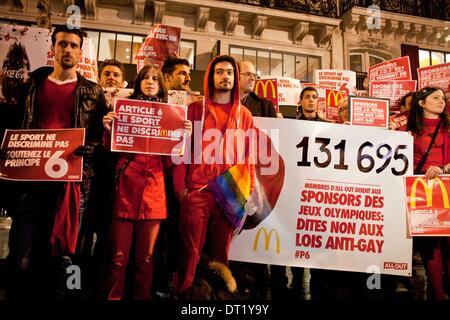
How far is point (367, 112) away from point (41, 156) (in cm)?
300

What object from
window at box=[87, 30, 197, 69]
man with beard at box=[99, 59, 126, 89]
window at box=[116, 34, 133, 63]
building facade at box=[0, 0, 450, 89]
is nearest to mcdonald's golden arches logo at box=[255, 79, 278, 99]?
man with beard at box=[99, 59, 126, 89]

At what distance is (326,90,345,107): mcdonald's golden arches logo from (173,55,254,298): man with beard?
3.86 metres

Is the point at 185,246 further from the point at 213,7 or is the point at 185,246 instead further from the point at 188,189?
the point at 213,7

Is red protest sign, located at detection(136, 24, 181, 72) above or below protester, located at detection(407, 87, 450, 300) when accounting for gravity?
above

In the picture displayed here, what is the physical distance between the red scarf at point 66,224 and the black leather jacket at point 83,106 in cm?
43

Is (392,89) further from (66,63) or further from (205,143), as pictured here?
(66,63)

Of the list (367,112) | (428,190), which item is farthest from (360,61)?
(428,190)

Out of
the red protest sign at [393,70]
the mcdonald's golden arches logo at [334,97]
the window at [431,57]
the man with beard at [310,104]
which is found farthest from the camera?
the window at [431,57]

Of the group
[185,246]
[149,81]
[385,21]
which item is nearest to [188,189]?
[185,246]

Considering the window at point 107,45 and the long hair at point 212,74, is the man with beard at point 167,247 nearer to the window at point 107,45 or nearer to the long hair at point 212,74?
the long hair at point 212,74

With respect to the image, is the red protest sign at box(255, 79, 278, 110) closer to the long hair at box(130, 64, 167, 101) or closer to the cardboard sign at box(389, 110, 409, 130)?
the cardboard sign at box(389, 110, 409, 130)

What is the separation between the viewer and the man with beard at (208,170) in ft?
9.23

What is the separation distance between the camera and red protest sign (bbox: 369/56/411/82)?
20.6 feet

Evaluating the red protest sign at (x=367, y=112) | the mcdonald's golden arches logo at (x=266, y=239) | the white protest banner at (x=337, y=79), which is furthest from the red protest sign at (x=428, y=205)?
the white protest banner at (x=337, y=79)
